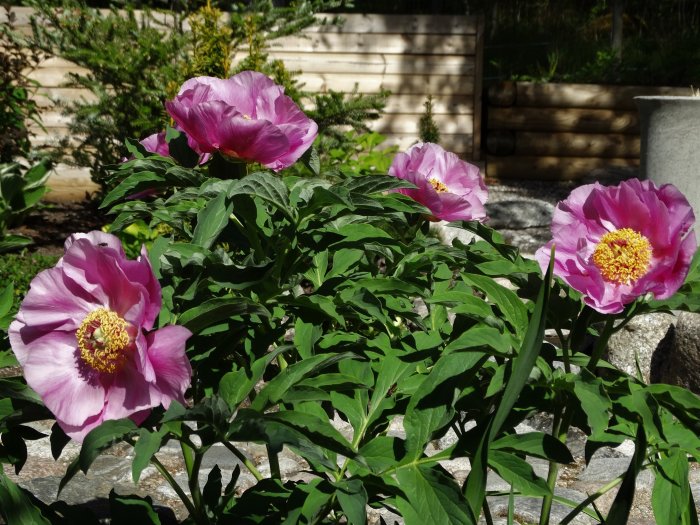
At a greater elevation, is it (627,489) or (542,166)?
(627,489)

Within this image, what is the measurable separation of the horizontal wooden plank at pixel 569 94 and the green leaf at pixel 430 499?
859cm

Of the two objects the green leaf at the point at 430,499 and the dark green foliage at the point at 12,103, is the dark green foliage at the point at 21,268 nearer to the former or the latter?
the dark green foliage at the point at 12,103

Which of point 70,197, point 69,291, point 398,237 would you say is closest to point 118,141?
point 70,197

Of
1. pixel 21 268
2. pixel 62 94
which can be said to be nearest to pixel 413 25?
pixel 62 94

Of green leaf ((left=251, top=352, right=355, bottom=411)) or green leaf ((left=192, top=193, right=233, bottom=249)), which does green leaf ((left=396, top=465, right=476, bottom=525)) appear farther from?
green leaf ((left=192, top=193, right=233, bottom=249))

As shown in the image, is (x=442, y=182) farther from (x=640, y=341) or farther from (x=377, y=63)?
(x=377, y=63)

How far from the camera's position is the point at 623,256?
1.24 metres

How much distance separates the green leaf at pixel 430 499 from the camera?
111cm

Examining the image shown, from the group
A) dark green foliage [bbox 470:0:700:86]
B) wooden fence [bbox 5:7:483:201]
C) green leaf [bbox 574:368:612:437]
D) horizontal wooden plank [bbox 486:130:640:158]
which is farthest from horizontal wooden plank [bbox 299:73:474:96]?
green leaf [bbox 574:368:612:437]

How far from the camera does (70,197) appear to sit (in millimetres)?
8336

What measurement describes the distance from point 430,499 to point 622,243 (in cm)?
45

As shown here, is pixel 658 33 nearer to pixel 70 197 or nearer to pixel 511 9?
pixel 511 9

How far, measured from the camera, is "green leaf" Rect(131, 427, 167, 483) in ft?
3.24

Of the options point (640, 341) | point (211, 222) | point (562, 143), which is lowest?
point (562, 143)
